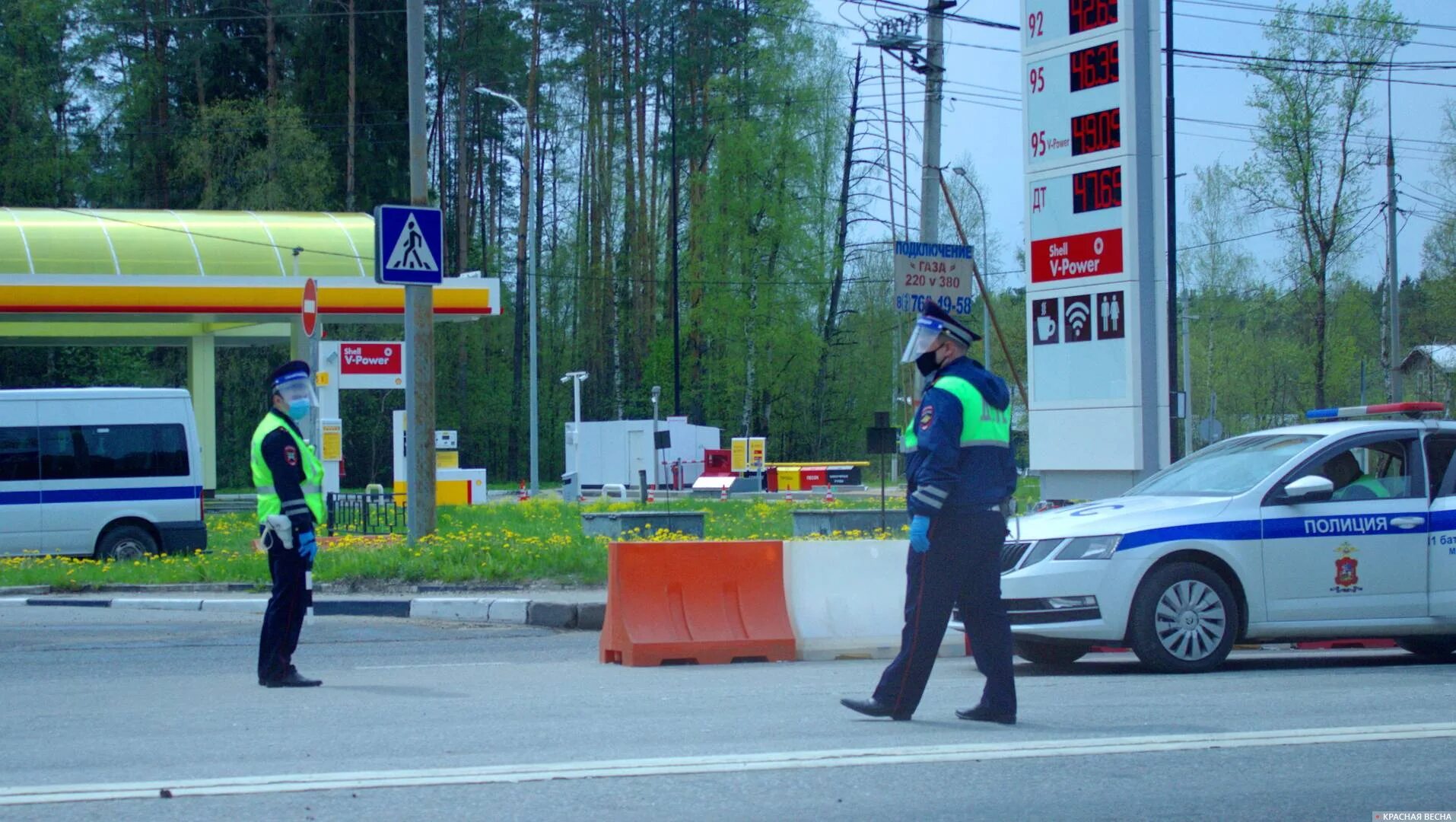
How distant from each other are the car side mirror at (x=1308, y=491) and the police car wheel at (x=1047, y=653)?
65.2 inches

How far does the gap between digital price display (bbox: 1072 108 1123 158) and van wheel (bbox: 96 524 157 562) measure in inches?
488

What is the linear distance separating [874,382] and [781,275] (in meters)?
13.9

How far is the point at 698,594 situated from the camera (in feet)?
33.0

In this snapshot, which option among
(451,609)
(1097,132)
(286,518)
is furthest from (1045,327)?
(286,518)

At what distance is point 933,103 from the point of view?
17.3 metres

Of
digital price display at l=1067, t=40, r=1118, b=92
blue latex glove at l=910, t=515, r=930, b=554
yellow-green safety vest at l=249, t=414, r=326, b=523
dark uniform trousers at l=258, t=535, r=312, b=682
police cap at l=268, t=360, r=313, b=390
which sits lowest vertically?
dark uniform trousers at l=258, t=535, r=312, b=682

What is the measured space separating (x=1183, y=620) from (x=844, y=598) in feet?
8.19

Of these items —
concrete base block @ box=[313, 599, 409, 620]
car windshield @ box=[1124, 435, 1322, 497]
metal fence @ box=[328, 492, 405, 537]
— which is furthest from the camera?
metal fence @ box=[328, 492, 405, 537]

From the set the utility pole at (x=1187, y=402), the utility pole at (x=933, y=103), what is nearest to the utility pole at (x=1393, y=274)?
the utility pole at (x=1187, y=402)

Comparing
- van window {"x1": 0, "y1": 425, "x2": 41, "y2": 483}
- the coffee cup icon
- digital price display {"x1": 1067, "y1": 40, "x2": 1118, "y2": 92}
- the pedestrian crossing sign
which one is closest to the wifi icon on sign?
the coffee cup icon

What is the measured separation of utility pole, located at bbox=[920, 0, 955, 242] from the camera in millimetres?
17062

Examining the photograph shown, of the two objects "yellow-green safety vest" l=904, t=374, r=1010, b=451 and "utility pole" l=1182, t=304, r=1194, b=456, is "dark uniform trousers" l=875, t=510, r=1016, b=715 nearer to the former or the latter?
"yellow-green safety vest" l=904, t=374, r=1010, b=451

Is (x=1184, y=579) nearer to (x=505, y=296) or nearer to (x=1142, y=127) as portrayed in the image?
(x=1142, y=127)

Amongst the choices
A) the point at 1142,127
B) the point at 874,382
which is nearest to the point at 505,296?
the point at 874,382
